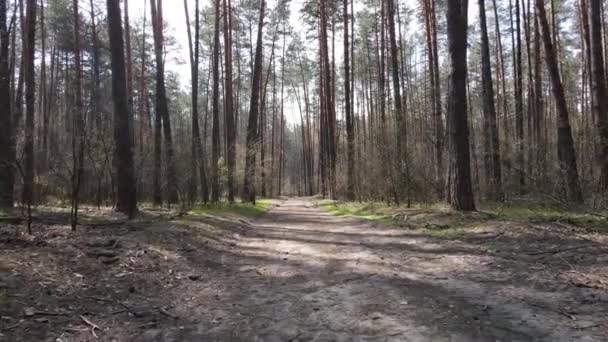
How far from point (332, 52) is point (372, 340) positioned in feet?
86.9

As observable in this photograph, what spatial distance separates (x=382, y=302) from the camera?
13.8 feet

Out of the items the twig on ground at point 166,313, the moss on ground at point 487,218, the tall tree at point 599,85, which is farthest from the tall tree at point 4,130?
the tall tree at point 599,85

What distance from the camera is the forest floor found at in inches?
135

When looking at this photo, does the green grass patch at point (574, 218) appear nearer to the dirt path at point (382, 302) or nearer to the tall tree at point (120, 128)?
the dirt path at point (382, 302)

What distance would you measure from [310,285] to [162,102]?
13.1 meters

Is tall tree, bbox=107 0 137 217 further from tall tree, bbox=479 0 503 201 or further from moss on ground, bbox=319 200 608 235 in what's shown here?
tall tree, bbox=479 0 503 201

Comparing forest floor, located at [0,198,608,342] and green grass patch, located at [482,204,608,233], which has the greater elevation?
green grass patch, located at [482,204,608,233]

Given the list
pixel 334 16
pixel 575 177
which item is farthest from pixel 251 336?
pixel 334 16

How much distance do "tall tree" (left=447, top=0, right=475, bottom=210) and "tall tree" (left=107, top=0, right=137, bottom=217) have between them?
25.7 feet

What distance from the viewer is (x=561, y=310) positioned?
3635 millimetres

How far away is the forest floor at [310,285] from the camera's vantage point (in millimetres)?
3436

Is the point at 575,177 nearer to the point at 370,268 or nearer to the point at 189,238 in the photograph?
the point at 370,268

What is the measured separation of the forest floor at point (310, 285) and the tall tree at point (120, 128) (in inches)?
71.2

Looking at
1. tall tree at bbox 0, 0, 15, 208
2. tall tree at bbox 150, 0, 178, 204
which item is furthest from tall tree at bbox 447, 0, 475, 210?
tall tree at bbox 0, 0, 15, 208
